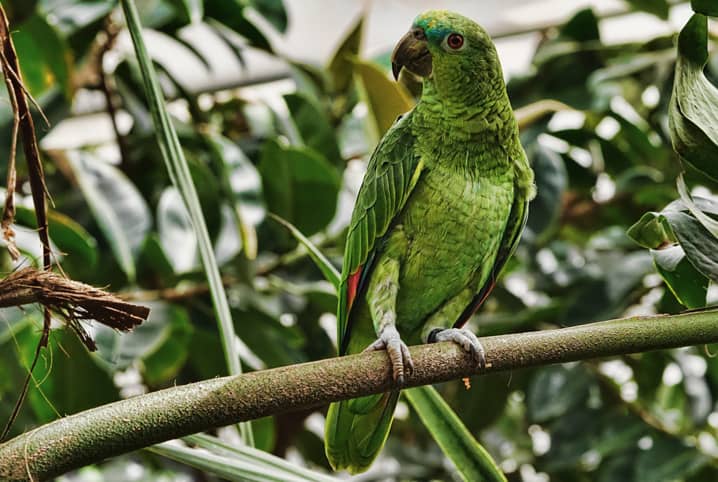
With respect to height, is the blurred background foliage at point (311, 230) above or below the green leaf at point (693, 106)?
below

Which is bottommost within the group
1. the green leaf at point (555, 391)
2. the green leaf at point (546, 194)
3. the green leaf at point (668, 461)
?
the green leaf at point (668, 461)

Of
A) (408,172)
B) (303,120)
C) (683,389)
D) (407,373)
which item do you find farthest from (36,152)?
(683,389)

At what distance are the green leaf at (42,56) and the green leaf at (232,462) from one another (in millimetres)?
738

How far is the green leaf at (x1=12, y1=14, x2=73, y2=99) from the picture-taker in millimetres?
1045

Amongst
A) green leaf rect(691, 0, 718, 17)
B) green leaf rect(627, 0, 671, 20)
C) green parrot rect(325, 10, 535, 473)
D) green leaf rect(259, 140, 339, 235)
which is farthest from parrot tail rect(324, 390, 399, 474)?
green leaf rect(627, 0, 671, 20)

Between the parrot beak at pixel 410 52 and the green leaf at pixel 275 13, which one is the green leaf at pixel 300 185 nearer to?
the green leaf at pixel 275 13

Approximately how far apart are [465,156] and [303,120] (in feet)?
2.03

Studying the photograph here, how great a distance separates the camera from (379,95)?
3.44ft

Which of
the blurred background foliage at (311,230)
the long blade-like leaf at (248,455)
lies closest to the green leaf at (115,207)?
the blurred background foliage at (311,230)

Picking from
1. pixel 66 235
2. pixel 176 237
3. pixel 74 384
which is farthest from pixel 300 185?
pixel 74 384

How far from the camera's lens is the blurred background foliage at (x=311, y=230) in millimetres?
1053

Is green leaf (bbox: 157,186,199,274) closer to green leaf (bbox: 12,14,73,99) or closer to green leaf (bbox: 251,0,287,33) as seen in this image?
green leaf (bbox: 12,14,73,99)

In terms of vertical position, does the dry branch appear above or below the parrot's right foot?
above

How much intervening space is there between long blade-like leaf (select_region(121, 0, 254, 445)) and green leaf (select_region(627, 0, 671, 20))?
1034 mm
